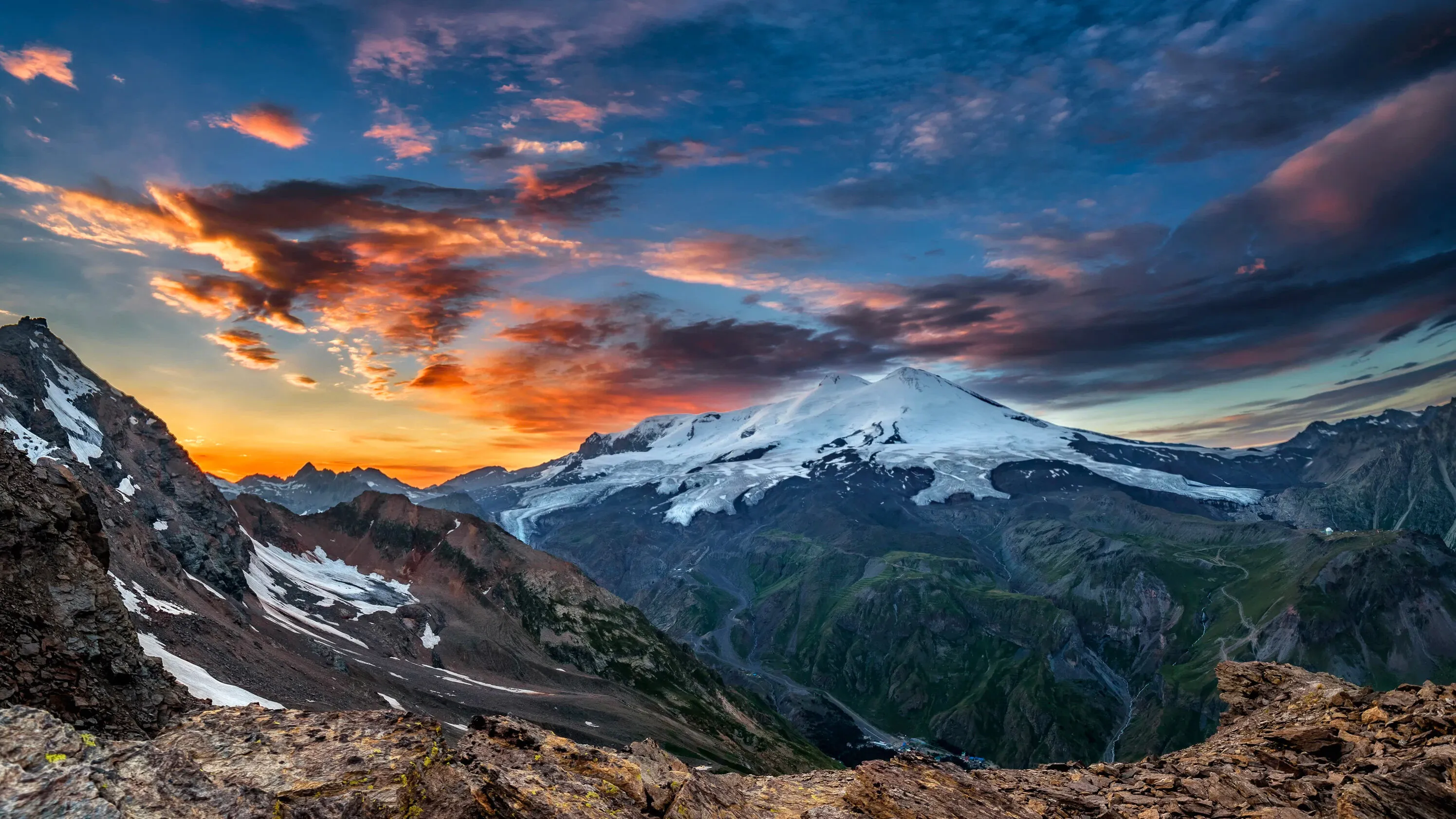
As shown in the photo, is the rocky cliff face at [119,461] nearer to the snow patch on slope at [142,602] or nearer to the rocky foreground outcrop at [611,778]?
the snow patch on slope at [142,602]

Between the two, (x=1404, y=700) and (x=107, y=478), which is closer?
(x=1404, y=700)

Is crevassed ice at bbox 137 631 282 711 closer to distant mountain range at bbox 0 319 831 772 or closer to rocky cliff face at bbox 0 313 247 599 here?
distant mountain range at bbox 0 319 831 772

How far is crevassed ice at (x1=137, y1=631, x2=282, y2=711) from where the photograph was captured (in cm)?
6931

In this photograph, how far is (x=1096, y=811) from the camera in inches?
1061

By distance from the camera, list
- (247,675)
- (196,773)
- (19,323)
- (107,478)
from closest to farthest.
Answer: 1. (196,773)
2. (247,675)
3. (107,478)
4. (19,323)

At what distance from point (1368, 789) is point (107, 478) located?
207 m

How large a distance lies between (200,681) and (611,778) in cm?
7554

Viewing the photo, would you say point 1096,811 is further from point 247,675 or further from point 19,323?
point 19,323

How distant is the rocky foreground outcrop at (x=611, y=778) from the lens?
1262 cm

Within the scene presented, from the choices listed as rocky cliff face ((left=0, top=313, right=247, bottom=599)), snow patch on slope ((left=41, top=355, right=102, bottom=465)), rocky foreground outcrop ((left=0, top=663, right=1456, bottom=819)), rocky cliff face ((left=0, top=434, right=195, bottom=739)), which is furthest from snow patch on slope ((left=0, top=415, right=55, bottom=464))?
rocky foreground outcrop ((left=0, top=663, right=1456, bottom=819))

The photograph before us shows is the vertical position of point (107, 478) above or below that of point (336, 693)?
above

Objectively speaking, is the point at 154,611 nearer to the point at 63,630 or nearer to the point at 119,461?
the point at 63,630

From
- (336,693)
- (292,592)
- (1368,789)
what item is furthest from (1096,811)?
(292,592)

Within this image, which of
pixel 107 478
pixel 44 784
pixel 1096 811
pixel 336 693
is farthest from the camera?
pixel 107 478
